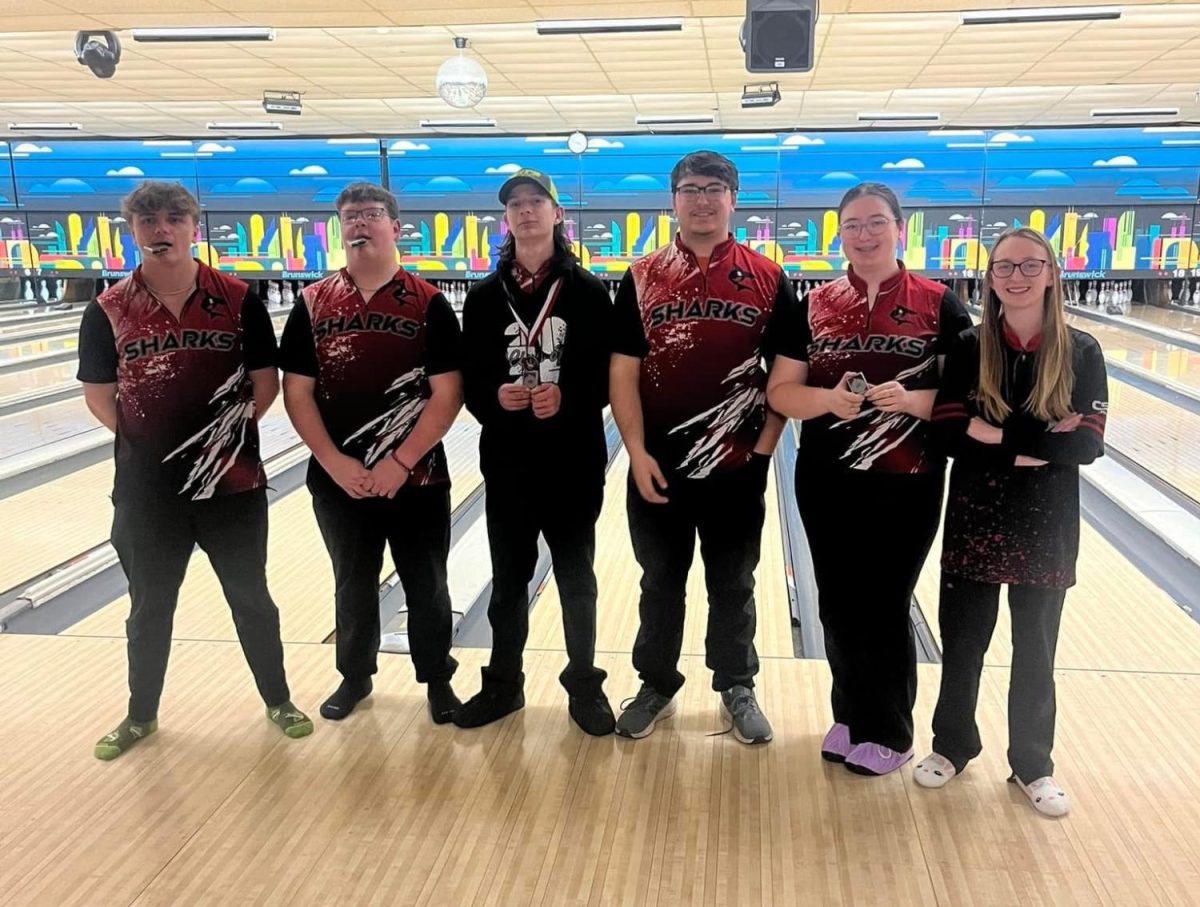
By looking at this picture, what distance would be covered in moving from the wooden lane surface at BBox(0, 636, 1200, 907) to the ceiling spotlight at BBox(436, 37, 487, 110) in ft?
11.8

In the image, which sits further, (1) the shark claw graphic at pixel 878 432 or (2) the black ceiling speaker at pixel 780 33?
(2) the black ceiling speaker at pixel 780 33

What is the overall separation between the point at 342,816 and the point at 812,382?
3.82 feet

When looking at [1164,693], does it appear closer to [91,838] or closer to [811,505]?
[811,505]

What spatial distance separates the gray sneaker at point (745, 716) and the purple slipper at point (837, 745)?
0.12 m

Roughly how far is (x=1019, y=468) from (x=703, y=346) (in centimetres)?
60

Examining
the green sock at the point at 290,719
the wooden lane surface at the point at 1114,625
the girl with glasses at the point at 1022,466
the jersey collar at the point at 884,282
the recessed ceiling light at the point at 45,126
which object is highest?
the recessed ceiling light at the point at 45,126

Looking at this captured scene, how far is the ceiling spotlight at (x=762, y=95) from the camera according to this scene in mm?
5805

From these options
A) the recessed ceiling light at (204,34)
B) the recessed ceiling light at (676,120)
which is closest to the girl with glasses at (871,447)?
the recessed ceiling light at (204,34)

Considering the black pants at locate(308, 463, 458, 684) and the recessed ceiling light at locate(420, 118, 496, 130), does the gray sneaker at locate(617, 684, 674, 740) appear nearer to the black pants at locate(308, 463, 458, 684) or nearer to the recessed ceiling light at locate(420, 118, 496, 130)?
the black pants at locate(308, 463, 458, 684)

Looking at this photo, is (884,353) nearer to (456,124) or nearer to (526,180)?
(526,180)

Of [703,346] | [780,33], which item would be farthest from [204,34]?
[703,346]

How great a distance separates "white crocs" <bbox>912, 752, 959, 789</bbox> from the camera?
1.74 meters

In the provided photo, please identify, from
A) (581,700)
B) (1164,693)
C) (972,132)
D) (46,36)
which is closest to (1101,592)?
(1164,693)

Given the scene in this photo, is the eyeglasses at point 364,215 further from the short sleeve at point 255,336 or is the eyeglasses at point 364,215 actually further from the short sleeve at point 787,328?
the short sleeve at point 787,328
